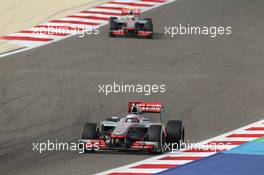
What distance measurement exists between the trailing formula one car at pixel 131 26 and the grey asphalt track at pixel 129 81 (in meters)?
0.37

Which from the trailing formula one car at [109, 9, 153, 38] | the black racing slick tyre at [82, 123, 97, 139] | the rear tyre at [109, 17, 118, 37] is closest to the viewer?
the black racing slick tyre at [82, 123, 97, 139]

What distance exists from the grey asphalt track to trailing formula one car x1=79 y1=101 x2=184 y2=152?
0.97 feet

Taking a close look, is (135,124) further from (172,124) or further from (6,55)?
(6,55)

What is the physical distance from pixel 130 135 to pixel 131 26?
1458cm

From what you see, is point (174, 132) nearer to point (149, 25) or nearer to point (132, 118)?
point (132, 118)

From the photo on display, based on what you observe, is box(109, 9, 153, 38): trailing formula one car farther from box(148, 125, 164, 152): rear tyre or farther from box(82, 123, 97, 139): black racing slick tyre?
box(148, 125, 164, 152): rear tyre

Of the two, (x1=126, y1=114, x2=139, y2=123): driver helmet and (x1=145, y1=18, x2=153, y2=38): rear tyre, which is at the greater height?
(x1=145, y1=18, x2=153, y2=38): rear tyre

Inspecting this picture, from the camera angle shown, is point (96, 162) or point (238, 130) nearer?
point (96, 162)

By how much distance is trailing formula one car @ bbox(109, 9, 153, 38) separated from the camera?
1405 inches

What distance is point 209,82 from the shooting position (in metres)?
30.7

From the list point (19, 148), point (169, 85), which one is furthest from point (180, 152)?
point (169, 85)

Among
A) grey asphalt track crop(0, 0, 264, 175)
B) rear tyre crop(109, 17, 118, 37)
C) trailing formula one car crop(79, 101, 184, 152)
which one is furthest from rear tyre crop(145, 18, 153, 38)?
trailing formula one car crop(79, 101, 184, 152)

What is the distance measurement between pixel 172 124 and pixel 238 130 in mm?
3382

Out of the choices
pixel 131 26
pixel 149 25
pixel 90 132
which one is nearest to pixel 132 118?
pixel 90 132
